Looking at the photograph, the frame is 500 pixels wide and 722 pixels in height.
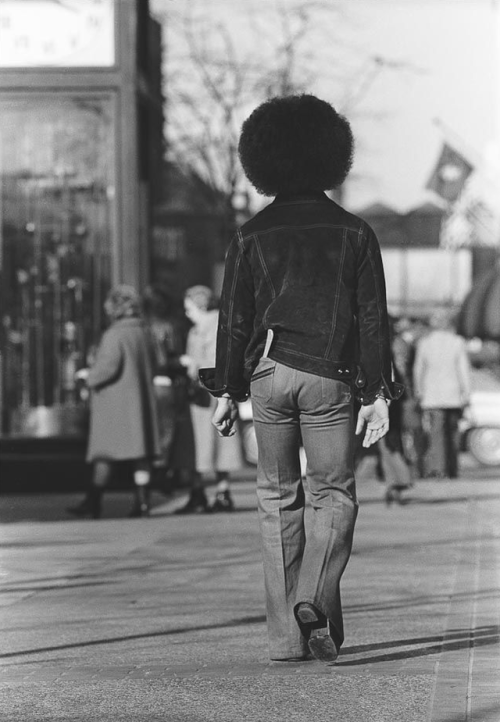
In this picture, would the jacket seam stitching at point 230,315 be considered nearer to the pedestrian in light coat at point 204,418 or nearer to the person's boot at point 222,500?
the pedestrian in light coat at point 204,418

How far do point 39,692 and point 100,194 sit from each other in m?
8.49

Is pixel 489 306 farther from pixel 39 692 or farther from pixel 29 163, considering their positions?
pixel 39 692

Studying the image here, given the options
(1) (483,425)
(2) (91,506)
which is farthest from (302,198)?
(1) (483,425)

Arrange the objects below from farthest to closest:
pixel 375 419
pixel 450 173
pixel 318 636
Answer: pixel 450 173 < pixel 375 419 < pixel 318 636

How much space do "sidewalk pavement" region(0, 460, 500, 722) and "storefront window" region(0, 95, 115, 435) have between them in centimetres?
257

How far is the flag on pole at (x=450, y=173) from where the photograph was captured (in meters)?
36.1

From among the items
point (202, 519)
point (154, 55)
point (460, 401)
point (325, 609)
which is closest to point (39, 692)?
point (325, 609)

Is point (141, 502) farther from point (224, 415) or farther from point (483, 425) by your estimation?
point (483, 425)

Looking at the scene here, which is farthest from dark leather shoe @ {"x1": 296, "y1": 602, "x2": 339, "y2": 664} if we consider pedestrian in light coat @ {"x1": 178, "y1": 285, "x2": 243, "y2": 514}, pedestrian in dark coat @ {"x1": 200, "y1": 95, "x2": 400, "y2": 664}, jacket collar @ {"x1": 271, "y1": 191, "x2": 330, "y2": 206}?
pedestrian in light coat @ {"x1": 178, "y1": 285, "x2": 243, "y2": 514}

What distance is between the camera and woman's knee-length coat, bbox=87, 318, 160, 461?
1141 cm

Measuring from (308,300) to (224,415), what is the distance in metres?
0.50

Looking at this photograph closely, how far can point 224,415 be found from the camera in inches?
214

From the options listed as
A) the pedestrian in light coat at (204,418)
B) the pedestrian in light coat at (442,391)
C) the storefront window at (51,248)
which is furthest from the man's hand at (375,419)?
the pedestrian in light coat at (442,391)

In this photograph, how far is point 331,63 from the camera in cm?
2592
